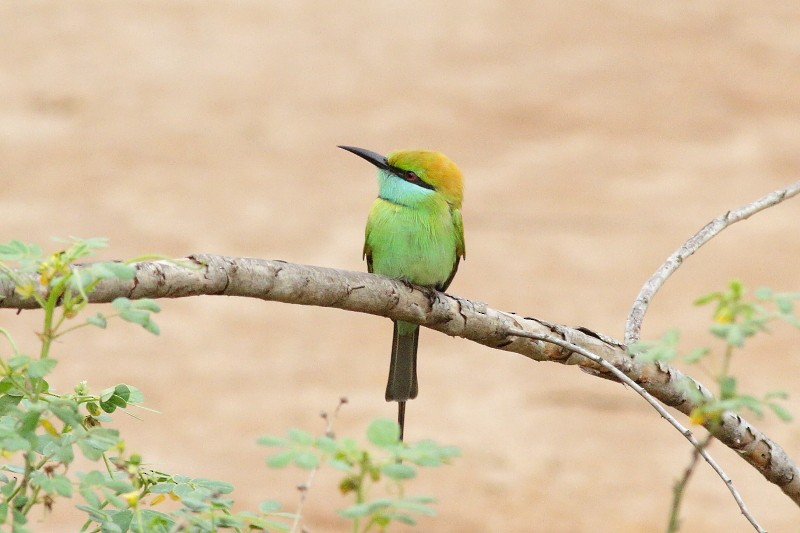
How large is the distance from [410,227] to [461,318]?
67cm

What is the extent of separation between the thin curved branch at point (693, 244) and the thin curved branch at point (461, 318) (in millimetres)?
84

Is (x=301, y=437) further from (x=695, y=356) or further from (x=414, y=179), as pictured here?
(x=414, y=179)

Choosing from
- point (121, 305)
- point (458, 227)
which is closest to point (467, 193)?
point (458, 227)

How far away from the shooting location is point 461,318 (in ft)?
6.87

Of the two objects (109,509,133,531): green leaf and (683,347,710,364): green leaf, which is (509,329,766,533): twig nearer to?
(683,347,710,364): green leaf

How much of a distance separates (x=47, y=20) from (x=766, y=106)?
14.7ft

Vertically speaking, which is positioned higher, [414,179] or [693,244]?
[414,179]

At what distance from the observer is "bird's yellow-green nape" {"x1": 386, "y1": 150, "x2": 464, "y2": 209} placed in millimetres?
2797

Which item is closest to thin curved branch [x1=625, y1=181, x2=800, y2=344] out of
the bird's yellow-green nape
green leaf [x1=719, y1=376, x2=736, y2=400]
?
the bird's yellow-green nape

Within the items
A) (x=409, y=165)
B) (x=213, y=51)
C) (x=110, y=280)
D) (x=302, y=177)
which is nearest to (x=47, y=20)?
(x=213, y=51)

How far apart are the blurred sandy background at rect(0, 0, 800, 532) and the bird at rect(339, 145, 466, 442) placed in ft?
6.70

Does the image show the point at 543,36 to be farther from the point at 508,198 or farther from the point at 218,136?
the point at 218,136

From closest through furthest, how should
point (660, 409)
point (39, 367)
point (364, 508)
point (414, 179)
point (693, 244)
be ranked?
point (364, 508) < point (39, 367) < point (660, 409) < point (693, 244) < point (414, 179)

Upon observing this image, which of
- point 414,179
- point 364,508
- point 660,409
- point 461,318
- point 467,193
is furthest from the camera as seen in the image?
point 467,193
